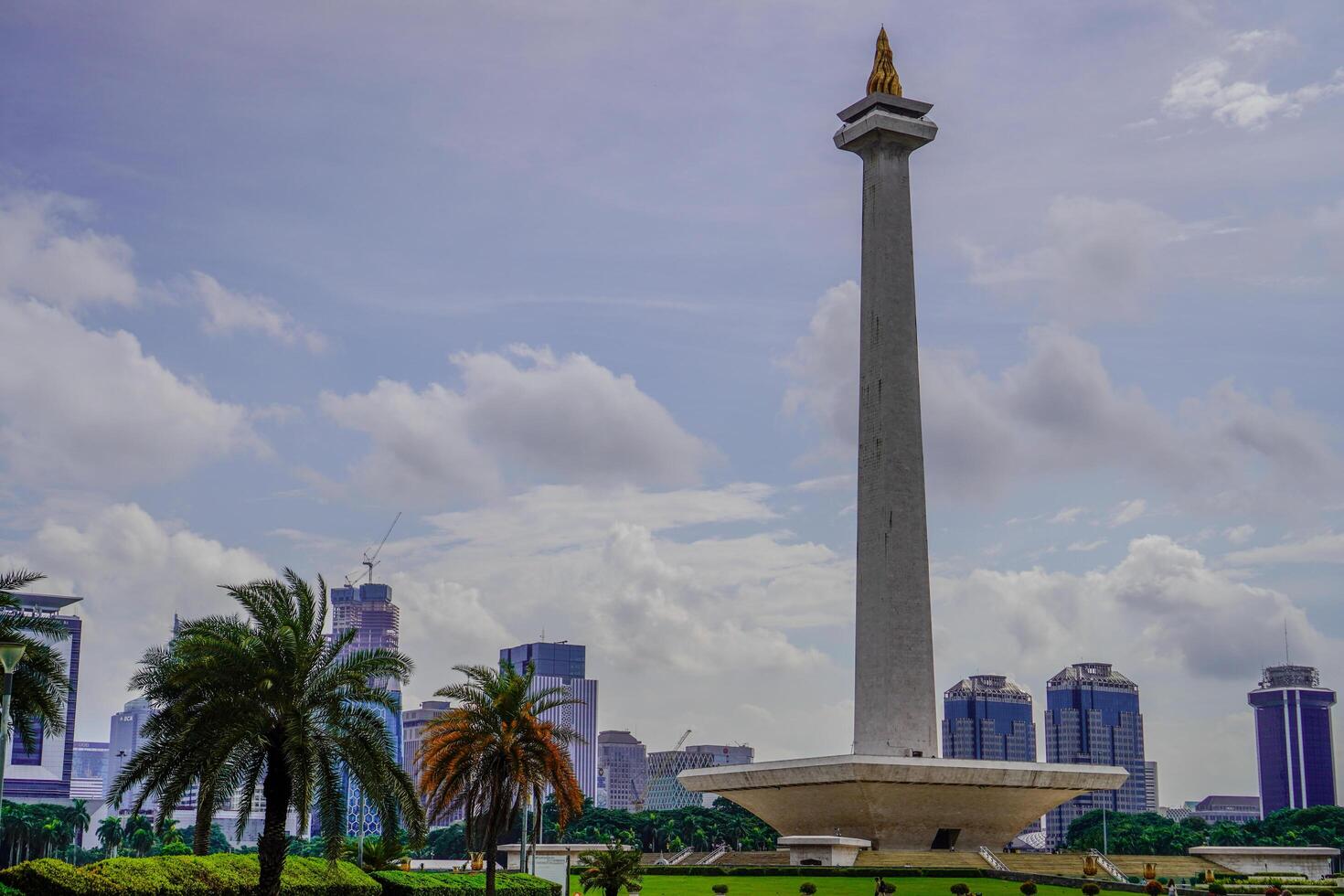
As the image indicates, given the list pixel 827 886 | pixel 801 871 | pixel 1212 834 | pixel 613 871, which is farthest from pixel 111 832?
pixel 613 871

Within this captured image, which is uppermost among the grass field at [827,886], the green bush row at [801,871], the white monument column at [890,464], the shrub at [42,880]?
the white monument column at [890,464]

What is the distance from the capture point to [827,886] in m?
49.3

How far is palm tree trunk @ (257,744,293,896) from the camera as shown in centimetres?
3350

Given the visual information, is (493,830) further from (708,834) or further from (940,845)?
(708,834)

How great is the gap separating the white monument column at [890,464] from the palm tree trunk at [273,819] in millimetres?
33732

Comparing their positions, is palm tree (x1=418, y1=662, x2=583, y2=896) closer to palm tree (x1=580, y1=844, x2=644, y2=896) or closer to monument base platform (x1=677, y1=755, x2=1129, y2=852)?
palm tree (x1=580, y1=844, x2=644, y2=896)

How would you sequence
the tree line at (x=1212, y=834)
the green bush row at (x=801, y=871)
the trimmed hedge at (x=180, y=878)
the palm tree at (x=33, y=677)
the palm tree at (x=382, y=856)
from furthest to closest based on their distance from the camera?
the tree line at (x=1212, y=834) → the palm tree at (x=382, y=856) → the green bush row at (x=801, y=871) → the palm tree at (x=33, y=677) → the trimmed hedge at (x=180, y=878)

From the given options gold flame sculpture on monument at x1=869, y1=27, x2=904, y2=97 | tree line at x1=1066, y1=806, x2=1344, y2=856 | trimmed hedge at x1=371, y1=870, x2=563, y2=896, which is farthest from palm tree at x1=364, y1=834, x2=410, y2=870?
tree line at x1=1066, y1=806, x2=1344, y2=856

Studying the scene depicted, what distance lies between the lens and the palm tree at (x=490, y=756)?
42312mm

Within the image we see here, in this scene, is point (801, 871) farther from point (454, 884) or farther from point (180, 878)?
point (180, 878)

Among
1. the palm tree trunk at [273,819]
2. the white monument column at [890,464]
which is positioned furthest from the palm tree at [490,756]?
the white monument column at [890,464]

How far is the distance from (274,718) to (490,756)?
32.7 ft

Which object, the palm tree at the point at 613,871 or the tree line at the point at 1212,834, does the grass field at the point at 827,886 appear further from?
the tree line at the point at 1212,834

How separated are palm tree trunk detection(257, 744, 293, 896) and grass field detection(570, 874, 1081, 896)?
16.4 m
